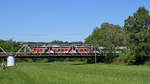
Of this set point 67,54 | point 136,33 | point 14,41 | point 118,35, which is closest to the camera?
point 136,33

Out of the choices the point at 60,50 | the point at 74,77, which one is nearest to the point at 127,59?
the point at 60,50

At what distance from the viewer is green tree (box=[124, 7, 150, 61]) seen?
6003 cm

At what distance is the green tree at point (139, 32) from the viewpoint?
60.0m

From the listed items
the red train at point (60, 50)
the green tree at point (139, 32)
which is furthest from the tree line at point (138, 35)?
the red train at point (60, 50)

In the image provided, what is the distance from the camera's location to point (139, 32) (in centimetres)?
6056

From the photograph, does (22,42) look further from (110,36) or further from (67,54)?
(110,36)

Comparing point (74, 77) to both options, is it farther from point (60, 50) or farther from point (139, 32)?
point (60, 50)

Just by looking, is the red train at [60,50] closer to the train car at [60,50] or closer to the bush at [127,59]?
the train car at [60,50]

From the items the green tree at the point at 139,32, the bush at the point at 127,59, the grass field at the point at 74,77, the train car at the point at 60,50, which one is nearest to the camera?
the grass field at the point at 74,77

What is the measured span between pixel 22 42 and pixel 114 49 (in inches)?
1086

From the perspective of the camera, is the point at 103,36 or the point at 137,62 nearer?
the point at 137,62

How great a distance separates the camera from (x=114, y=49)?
7538 centimetres

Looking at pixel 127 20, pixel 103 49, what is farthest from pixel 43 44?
pixel 127 20

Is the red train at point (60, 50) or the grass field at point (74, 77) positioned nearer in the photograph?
the grass field at point (74, 77)
